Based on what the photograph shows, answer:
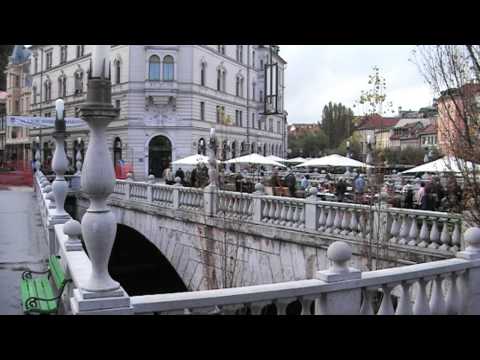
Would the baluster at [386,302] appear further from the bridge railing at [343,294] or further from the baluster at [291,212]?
the baluster at [291,212]

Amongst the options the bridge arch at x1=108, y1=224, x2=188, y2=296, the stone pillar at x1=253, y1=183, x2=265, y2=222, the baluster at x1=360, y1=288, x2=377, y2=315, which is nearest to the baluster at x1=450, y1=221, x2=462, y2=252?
the baluster at x1=360, y1=288, x2=377, y2=315

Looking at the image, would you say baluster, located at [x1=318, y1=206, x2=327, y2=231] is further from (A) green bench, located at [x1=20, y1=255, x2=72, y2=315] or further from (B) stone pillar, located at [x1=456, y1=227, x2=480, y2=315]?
(A) green bench, located at [x1=20, y1=255, x2=72, y2=315]

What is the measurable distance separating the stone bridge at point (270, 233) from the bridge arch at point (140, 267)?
160 inches

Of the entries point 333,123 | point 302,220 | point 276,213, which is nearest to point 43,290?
point 302,220

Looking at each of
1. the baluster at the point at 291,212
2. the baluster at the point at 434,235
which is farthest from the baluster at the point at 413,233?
the baluster at the point at 291,212

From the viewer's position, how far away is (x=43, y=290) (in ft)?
21.5

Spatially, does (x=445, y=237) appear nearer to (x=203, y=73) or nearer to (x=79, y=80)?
(x=203, y=73)

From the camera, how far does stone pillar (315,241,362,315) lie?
461 centimetres

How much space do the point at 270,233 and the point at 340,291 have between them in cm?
790

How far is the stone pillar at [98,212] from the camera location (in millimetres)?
3662

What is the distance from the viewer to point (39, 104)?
59094 millimetres

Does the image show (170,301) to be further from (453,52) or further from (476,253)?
(453,52)

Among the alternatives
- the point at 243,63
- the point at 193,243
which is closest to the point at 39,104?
the point at 243,63

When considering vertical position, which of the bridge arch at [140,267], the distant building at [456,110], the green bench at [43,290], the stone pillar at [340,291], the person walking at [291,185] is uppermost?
the distant building at [456,110]
